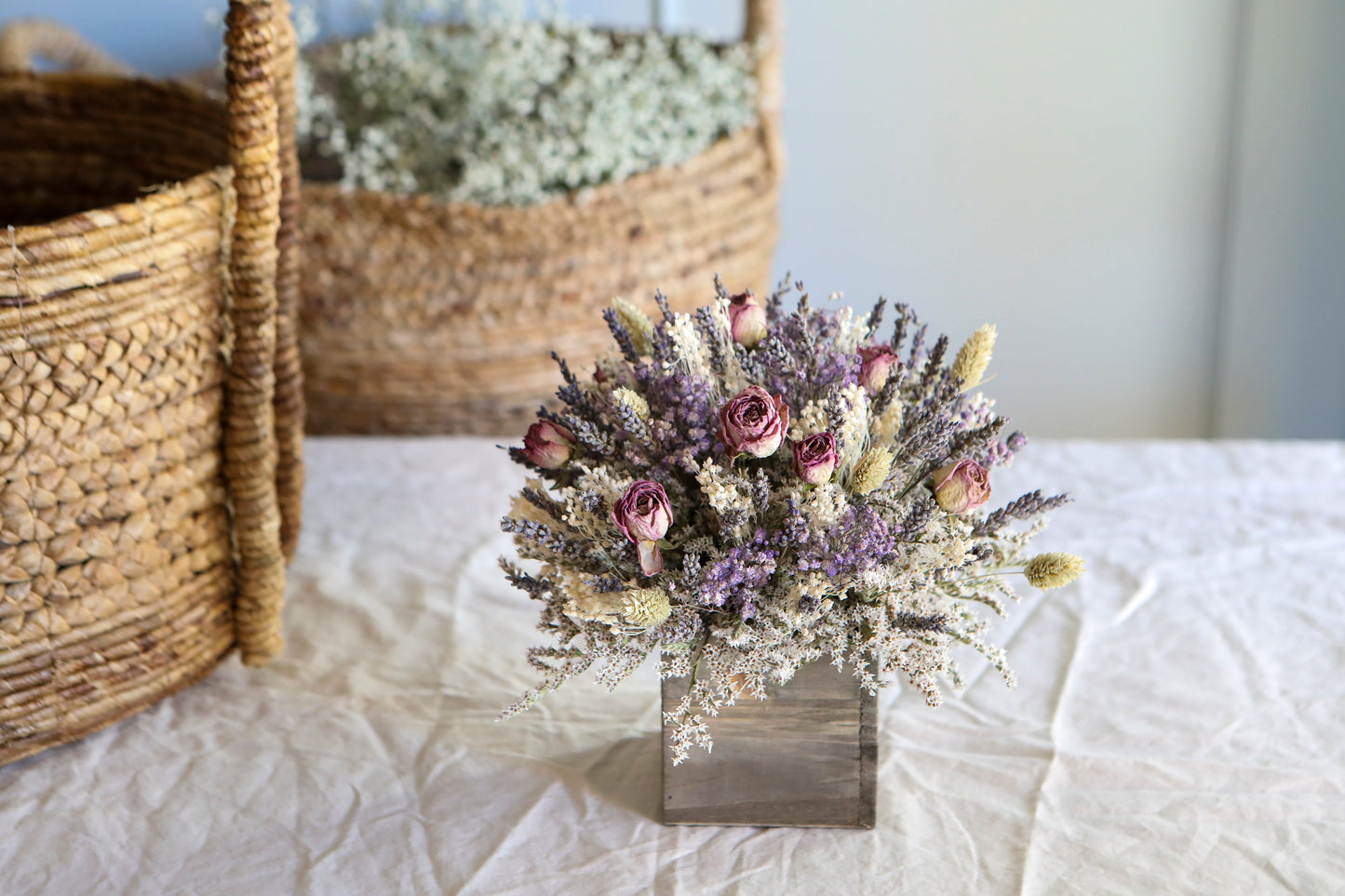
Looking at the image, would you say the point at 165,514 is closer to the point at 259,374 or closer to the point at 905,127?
the point at 259,374

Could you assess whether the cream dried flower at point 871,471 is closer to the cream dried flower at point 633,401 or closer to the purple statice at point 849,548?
the purple statice at point 849,548

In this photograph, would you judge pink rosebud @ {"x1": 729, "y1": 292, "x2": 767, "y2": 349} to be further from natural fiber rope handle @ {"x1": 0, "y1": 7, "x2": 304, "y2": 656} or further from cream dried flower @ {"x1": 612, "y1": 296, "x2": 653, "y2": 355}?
natural fiber rope handle @ {"x1": 0, "y1": 7, "x2": 304, "y2": 656}

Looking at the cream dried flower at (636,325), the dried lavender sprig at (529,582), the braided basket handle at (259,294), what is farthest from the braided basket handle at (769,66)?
the dried lavender sprig at (529,582)

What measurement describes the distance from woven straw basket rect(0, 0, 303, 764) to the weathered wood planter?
14.3 inches

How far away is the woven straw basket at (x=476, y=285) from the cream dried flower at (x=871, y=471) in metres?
0.90

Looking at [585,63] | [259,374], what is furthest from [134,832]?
[585,63]

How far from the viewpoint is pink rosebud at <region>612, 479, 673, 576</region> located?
2.03 ft

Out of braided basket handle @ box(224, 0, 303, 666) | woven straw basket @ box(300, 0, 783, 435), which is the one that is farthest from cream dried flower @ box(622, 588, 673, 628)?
woven straw basket @ box(300, 0, 783, 435)

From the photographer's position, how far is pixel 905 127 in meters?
2.05

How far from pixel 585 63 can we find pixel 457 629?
3.50 feet

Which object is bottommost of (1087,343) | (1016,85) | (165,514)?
(1087,343)

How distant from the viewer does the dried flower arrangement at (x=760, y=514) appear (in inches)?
25.2

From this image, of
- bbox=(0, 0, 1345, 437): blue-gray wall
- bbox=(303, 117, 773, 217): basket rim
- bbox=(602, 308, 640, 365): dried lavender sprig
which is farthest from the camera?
bbox=(0, 0, 1345, 437): blue-gray wall

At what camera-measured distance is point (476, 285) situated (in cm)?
147
